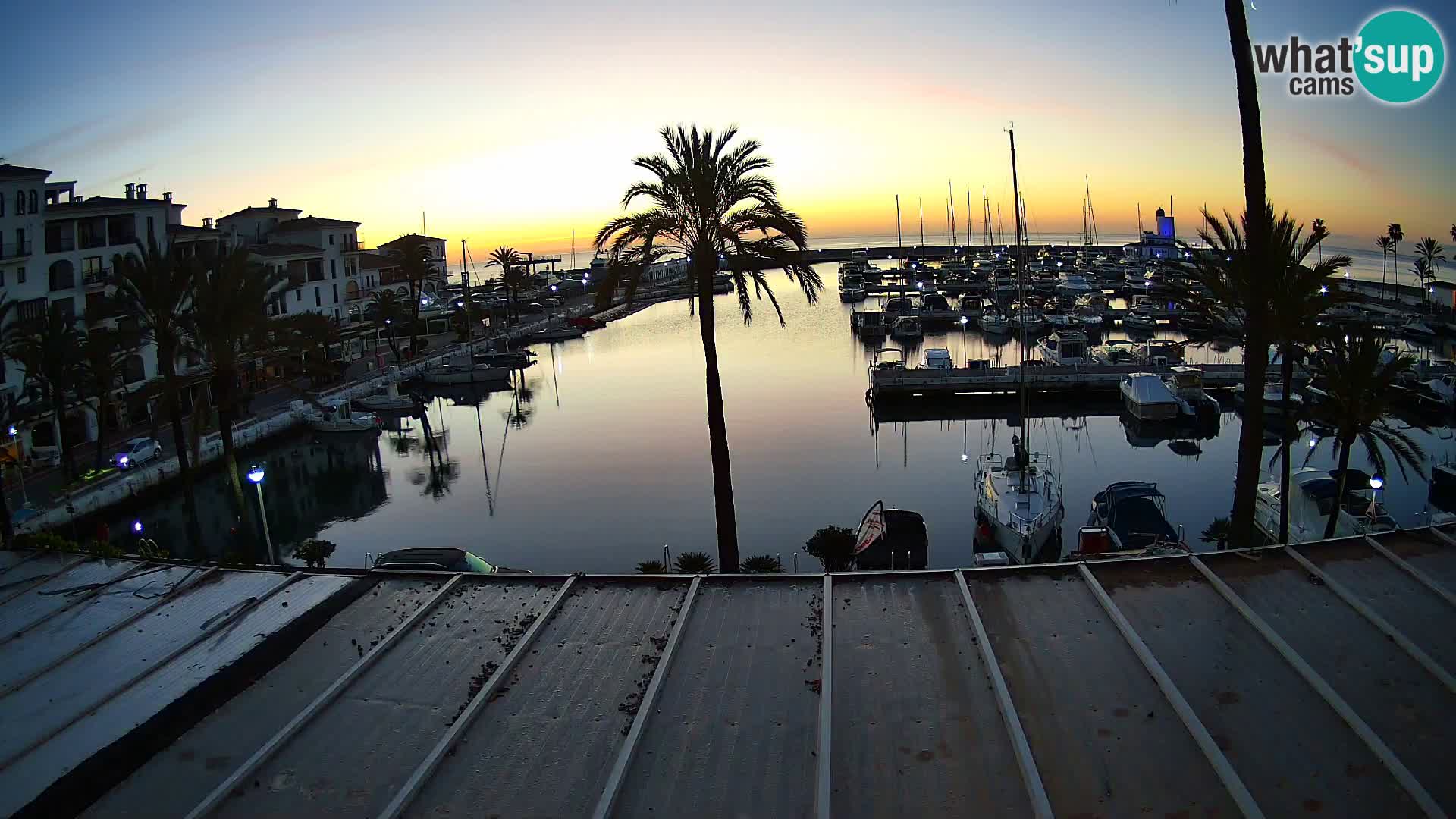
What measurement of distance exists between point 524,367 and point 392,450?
2358cm

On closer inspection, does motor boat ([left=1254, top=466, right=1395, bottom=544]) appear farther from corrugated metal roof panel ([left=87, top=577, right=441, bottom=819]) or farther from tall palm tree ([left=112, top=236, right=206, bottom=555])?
tall palm tree ([left=112, top=236, right=206, bottom=555])

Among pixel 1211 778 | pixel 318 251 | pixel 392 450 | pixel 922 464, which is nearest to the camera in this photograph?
pixel 1211 778

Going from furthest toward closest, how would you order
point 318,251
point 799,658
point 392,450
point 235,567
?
point 318,251 → point 392,450 → point 235,567 → point 799,658

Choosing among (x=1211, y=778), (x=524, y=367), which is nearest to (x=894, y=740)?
(x=1211, y=778)

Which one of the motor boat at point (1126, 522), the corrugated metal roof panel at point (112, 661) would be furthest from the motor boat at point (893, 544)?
the corrugated metal roof panel at point (112, 661)

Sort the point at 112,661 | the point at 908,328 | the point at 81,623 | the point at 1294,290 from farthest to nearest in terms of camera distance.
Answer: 1. the point at 908,328
2. the point at 1294,290
3. the point at 81,623
4. the point at 112,661

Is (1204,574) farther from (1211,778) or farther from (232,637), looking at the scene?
(232,637)

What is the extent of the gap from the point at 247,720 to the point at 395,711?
135 centimetres

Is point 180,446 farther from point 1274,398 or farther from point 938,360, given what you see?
point 1274,398

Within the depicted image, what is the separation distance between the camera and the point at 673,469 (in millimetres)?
36188

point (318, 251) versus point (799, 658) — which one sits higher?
point (318, 251)

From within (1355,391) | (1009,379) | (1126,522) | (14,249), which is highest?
(14,249)

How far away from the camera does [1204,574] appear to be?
10.4 m

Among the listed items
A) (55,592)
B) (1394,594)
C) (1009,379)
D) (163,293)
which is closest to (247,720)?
(55,592)
